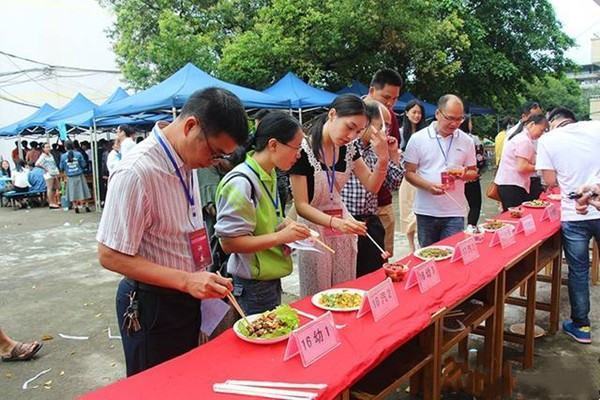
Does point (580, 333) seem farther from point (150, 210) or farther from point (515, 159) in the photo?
point (150, 210)

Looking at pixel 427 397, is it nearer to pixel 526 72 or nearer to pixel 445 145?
pixel 445 145

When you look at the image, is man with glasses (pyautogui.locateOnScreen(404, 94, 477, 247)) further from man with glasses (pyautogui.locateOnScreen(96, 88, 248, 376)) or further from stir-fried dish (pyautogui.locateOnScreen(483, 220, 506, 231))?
man with glasses (pyautogui.locateOnScreen(96, 88, 248, 376))

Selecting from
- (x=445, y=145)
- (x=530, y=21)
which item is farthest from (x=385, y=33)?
(x=445, y=145)

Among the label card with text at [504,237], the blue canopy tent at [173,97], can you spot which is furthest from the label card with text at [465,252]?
the blue canopy tent at [173,97]

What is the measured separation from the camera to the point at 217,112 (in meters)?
1.33

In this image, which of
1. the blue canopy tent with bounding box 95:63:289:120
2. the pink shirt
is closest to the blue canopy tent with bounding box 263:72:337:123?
the blue canopy tent with bounding box 95:63:289:120

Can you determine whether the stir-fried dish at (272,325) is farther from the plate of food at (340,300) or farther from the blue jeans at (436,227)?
the blue jeans at (436,227)

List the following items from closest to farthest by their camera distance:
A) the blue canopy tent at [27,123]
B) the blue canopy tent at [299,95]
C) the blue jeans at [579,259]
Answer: the blue jeans at [579,259]
the blue canopy tent at [299,95]
the blue canopy tent at [27,123]

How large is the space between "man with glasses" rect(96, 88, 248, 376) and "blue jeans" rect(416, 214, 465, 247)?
6.15 feet

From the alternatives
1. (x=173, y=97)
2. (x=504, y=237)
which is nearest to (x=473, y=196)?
(x=504, y=237)

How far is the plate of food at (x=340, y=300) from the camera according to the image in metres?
1.70

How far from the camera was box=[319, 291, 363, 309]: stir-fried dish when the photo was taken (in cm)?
172

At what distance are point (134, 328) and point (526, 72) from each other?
49.4 ft

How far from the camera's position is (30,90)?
61.1 feet
